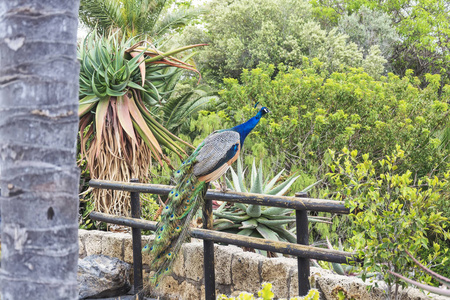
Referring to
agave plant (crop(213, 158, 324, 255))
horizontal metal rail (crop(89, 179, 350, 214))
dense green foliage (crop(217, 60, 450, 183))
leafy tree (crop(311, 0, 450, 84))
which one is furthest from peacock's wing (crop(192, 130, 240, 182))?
leafy tree (crop(311, 0, 450, 84))

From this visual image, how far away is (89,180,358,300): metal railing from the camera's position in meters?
3.23

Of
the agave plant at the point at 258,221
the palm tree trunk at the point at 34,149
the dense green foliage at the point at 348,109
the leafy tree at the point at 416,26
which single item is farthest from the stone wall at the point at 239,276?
A: the leafy tree at the point at 416,26

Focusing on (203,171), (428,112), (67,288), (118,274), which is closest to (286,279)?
(203,171)

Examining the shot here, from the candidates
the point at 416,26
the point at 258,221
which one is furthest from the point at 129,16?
the point at 258,221

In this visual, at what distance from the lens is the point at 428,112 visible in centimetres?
817

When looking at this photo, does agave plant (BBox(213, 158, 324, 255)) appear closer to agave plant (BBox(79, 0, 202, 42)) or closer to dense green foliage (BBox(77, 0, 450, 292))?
dense green foliage (BBox(77, 0, 450, 292))

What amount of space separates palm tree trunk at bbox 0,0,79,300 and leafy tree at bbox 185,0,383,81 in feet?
41.0

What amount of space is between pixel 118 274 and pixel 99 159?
5.47 ft

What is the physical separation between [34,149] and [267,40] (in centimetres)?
1320

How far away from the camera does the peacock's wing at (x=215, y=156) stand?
384cm

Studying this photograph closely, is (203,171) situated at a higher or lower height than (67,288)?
higher

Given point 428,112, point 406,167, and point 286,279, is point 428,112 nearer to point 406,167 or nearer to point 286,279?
point 406,167

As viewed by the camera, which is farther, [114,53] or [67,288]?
[114,53]

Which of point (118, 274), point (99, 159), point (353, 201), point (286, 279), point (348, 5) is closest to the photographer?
point (353, 201)
